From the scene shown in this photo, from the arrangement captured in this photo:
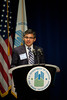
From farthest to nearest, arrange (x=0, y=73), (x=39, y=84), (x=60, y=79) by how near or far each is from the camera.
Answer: (x=60, y=79) < (x=0, y=73) < (x=39, y=84)

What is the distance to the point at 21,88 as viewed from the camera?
1.34 metres

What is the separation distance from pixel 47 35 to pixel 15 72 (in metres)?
1.80

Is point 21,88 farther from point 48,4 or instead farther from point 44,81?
point 48,4

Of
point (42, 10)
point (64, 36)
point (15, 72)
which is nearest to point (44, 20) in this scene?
point (42, 10)

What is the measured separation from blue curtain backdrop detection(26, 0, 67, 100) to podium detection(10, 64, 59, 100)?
1.68 meters

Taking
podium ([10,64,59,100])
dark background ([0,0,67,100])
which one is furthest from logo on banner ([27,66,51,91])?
dark background ([0,0,67,100])

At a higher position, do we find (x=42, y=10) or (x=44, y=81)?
(x=42, y=10)

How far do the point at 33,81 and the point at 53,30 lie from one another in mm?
1904

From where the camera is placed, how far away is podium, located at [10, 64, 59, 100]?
1294mm

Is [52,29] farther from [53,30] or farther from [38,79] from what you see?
[38,79]

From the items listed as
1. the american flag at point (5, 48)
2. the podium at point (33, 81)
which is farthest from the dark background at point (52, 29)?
the podium at point (33, 81)

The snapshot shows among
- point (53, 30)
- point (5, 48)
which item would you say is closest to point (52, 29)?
point (53, 30)

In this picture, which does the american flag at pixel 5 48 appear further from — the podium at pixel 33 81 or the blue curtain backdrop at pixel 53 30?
the podium at pixel 33 81

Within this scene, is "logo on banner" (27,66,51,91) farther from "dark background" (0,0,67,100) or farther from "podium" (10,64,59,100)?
"dark background" (0,0,67,100)
